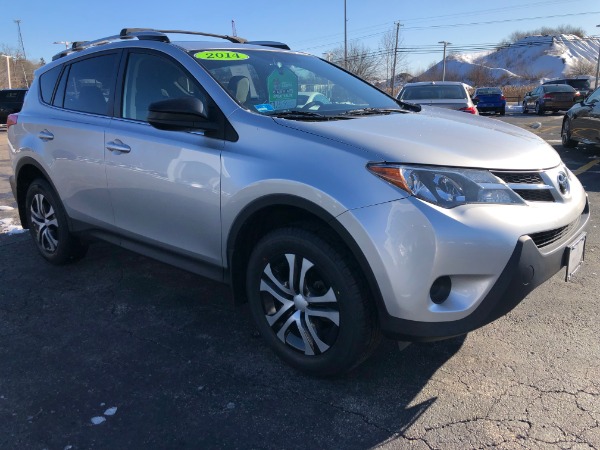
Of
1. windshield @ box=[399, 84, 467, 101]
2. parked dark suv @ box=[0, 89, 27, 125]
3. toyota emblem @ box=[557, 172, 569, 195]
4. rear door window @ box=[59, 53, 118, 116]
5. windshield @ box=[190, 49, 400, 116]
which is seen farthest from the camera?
parked dark suv @ box=[0, 89, 27, 125]

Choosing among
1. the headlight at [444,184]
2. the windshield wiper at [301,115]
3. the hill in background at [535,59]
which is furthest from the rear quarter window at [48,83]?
the hill in background at [535,59]

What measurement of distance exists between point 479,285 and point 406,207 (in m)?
0.48

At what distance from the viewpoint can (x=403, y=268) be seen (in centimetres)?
223

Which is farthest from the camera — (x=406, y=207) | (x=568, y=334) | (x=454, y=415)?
(x=568, y=334)

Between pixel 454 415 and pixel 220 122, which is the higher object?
pixel 220 122

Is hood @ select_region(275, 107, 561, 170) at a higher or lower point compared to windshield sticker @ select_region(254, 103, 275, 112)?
lower

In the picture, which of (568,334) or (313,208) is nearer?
(313,208)

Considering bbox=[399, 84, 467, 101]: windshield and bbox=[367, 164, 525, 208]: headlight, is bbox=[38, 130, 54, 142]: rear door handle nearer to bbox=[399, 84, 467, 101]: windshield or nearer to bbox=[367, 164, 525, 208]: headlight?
bbox=[367, 164, 525, 208]: headlight

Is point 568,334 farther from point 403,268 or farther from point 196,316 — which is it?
point 196,316

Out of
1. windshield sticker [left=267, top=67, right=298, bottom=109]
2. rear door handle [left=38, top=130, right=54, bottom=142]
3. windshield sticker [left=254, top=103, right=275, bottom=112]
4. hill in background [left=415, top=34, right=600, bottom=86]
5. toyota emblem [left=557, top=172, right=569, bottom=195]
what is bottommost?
hill in background [left=415, top=34, right=600, bottom=86]

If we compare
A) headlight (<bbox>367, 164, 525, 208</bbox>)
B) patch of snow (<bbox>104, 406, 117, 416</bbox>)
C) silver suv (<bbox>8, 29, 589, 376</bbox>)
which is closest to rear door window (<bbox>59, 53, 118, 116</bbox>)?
silver suv (<bbox>8, 29, 589, 376</bbox>)

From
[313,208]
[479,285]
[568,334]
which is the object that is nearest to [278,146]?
[313,208]

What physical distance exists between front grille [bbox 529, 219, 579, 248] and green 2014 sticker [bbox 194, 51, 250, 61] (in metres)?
2.13

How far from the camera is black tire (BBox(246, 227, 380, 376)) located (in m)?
2.44
